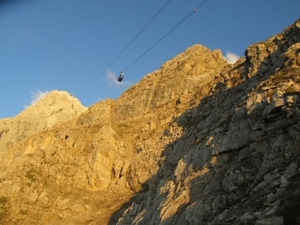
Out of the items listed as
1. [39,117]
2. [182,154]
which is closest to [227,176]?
[182,154]

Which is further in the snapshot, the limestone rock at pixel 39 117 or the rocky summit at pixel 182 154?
the limestone rock at pixel 39 117

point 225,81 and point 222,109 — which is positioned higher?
point 225,81

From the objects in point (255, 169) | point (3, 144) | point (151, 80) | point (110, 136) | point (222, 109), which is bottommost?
point (255, 169)

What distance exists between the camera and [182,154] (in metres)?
29.7

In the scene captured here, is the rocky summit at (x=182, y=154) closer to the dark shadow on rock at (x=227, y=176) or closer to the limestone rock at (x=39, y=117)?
the dark shadow on rock at (x=227, y=176)

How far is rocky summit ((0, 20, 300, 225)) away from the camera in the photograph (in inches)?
618

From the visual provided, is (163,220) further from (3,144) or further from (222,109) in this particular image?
(3,144)

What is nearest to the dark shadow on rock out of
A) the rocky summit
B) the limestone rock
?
the rocky summit

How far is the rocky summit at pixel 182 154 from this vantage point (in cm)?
1570

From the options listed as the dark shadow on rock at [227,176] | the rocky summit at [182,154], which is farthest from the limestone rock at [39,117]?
the dark shadow on rock at [227,176]

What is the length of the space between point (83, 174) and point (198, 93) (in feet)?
58.4

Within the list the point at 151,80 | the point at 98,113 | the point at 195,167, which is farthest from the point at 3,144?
the point at 195,167

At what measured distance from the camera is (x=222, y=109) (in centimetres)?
2934

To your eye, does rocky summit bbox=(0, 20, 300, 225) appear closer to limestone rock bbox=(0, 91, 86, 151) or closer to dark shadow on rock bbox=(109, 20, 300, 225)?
dark shadow on rock bbox=(109, 20, 300, 225)
